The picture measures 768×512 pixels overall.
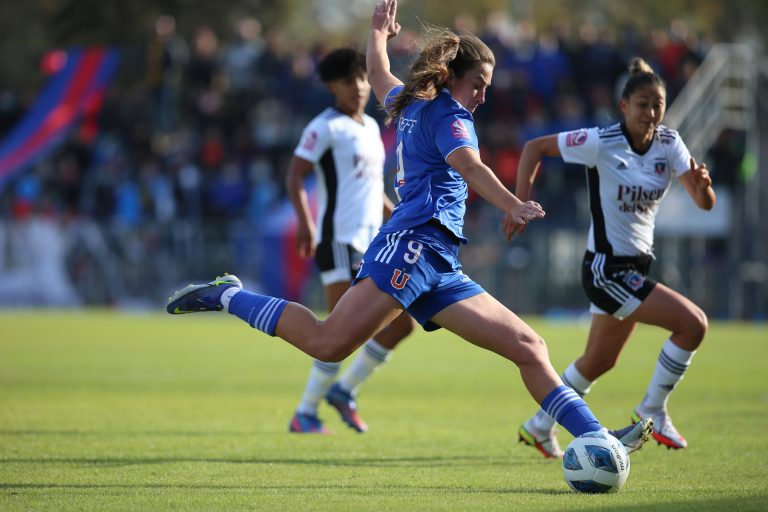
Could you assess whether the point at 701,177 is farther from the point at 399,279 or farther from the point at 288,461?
the point at 288,461

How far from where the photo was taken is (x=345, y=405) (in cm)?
933

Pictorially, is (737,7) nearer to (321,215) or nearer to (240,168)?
(240,168)

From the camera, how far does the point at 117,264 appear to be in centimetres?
2425

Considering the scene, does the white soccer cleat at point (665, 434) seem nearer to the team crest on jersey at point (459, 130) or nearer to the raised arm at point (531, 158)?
the raised arm at point (531, 158)

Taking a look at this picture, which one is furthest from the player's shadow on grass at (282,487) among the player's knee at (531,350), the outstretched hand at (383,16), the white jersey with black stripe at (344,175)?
the white jersey with black stripe at (344,175)

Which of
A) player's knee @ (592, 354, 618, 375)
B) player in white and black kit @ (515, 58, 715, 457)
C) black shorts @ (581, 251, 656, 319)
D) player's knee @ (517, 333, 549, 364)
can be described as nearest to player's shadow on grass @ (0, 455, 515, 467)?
player in white and black kit @ (515, 58, 715, 457)

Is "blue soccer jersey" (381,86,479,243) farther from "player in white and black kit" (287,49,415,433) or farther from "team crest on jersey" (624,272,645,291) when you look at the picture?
"player in white and black kit" (287,49,415,433)

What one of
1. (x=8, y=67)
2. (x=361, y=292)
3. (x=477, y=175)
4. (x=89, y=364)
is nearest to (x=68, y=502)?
(x=361, y=292)

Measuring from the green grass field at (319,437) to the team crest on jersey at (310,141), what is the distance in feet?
7.23

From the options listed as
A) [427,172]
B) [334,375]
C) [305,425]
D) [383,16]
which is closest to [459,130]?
[427,172]

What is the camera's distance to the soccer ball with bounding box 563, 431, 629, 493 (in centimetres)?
624

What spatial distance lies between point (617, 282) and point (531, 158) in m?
0.99

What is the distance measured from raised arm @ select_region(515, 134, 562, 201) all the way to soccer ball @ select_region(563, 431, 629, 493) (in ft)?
6.60

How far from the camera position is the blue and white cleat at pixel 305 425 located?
919cm
